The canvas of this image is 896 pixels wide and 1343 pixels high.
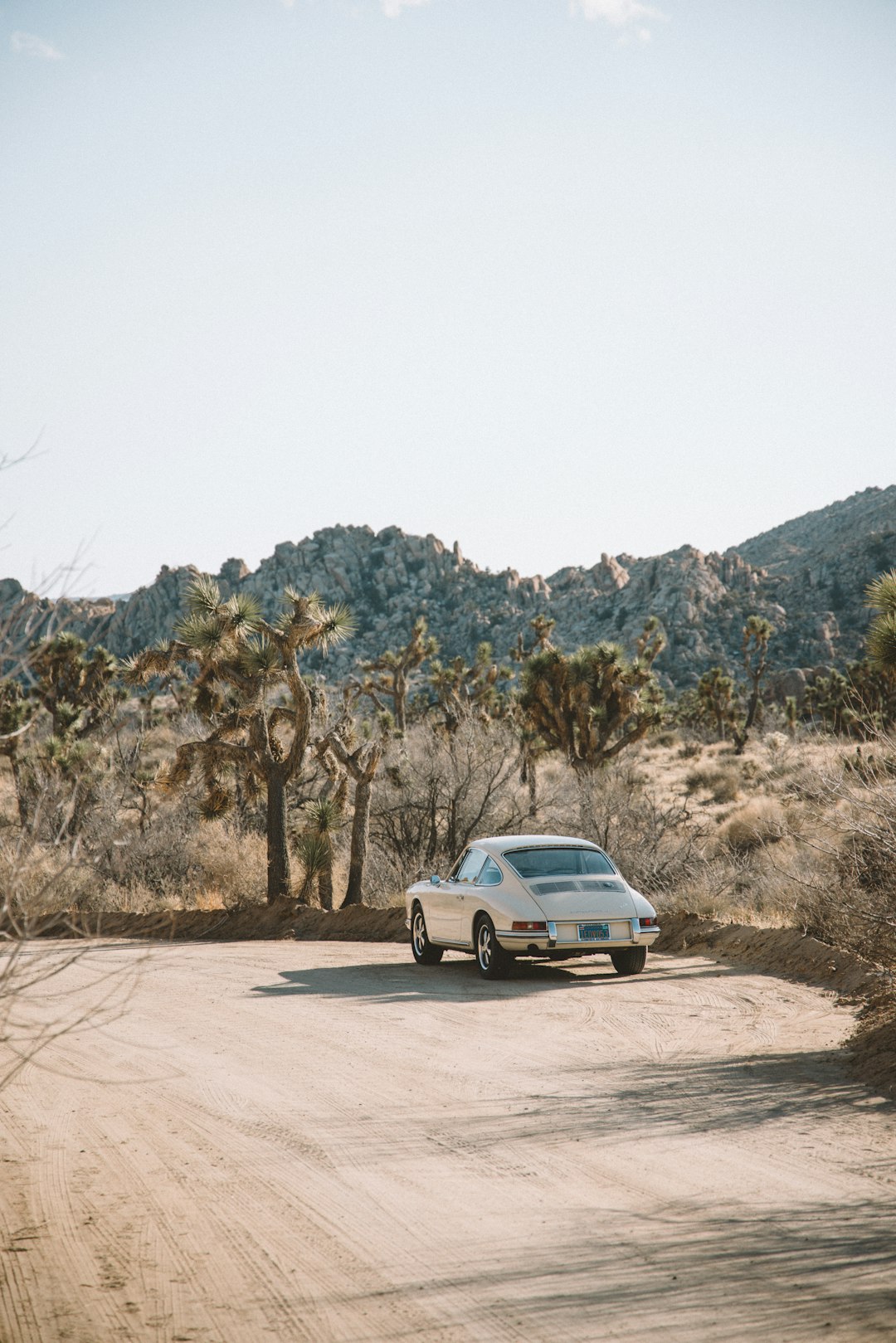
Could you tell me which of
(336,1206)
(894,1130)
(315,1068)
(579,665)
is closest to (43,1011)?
(315,1068)

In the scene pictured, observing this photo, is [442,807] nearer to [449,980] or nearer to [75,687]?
[449,980]


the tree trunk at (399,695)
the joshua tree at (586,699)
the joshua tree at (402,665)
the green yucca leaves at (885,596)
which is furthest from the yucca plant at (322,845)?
the tree trunk at (399,695)

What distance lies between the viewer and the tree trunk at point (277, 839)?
21.9 meters

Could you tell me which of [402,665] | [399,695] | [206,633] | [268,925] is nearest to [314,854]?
[268,925]

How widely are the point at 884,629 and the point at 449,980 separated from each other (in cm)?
757

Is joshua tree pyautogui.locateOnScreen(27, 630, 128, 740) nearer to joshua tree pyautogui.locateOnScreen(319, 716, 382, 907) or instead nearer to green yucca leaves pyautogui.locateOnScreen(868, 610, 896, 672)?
joshua tree pyautogui.locateOnScreen(319, 716, 382, 907)

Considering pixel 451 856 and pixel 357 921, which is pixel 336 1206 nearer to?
pixel 357 921

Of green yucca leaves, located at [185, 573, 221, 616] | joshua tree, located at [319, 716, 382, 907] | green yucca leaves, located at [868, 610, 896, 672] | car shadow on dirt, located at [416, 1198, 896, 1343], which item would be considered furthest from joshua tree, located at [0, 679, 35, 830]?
car shadow on dirt, located at [416, 1198, 896, 1343]

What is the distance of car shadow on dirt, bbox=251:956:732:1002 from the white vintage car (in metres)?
0.30

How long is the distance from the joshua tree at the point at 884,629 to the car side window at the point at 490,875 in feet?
20.7

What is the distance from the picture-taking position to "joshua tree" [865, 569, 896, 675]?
16.1m

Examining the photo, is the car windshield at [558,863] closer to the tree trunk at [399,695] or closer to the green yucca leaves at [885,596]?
the green yucca leaves at [885,596]

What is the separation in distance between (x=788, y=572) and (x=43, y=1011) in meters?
104

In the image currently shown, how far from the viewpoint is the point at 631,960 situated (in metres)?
13.1
